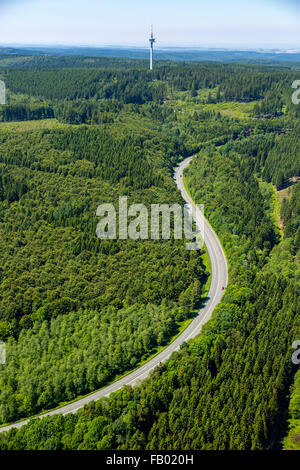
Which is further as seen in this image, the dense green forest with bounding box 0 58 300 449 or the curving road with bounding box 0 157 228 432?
the curving road with bounding box 0 157 228 432

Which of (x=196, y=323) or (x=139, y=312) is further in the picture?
(x=196, y=323)

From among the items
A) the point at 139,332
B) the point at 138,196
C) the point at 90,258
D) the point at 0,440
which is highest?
the point at 138,196

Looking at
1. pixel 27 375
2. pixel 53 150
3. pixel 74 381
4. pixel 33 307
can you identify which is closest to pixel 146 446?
pixel 74 381

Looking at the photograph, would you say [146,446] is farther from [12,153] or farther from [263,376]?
[12,153]

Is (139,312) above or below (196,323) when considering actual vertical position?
above

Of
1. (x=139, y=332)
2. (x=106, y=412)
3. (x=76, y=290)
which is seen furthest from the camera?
(x=76, y=290)

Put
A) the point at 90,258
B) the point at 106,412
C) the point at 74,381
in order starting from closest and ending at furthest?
the point at 106,412
the point at 74,381
the point at 90,258
